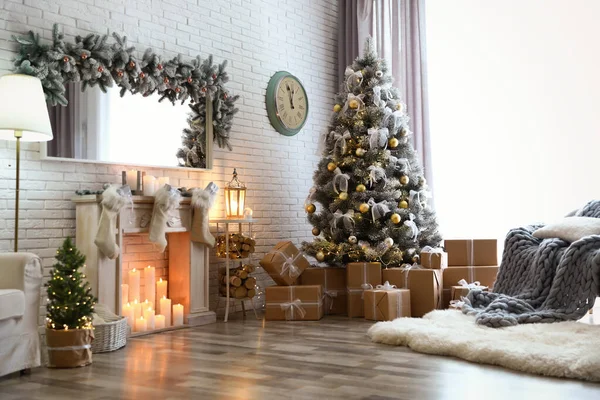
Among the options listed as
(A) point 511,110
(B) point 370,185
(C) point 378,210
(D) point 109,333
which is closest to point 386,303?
(C) point 378,210

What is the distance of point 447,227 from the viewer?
6.20 meters

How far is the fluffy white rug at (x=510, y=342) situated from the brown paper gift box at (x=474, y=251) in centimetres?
96

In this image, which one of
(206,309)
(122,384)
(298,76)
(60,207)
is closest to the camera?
(122,384)

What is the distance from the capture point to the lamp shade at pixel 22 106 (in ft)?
12.5

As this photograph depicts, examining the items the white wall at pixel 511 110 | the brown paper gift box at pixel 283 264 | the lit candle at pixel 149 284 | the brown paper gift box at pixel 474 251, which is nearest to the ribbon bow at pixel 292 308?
the brown paper gift box at pixel 283 264

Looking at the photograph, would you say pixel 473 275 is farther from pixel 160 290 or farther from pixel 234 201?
pixel 160 290

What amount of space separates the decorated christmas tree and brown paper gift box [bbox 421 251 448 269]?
0.19 m

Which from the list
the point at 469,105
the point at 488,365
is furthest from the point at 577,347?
the point at 469,105

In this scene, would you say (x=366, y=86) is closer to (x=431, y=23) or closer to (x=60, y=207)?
(x=431, y=23)

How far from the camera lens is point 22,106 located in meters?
3.84

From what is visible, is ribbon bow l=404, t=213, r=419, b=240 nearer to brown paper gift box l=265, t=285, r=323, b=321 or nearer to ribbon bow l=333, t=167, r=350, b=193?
ribbon bow l=333, t=167, r=350, b=193

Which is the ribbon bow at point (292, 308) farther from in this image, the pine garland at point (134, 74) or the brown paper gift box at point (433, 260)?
the pine garland at point (134, 74)

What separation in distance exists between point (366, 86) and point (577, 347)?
3020 millimetres

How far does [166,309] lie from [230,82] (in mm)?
2066
